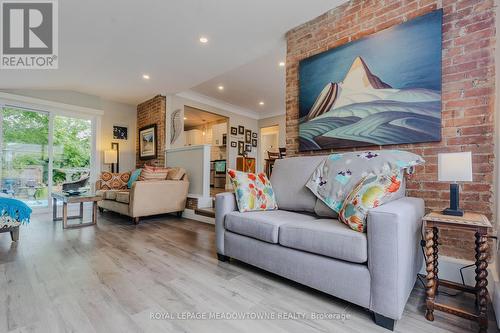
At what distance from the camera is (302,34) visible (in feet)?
9.04

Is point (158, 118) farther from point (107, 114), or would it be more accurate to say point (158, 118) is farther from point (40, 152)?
point (40, 152)

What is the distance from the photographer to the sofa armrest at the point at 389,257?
120 cm

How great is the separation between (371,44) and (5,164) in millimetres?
5885

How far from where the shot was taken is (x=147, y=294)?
1.53 meters

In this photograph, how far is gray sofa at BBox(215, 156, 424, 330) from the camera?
1.22m

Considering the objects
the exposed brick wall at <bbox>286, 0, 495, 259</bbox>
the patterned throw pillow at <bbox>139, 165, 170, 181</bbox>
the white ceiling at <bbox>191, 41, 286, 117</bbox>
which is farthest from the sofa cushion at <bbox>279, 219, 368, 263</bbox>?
the patterned throw pillow at <bbox>139, 165, 170, 181</bbox>

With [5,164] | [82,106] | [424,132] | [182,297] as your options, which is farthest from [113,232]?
[424,132]

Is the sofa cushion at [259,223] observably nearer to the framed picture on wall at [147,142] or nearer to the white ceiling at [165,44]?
the white ceiling at [165,44]

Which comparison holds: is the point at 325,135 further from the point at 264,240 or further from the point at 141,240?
the point at 141,240

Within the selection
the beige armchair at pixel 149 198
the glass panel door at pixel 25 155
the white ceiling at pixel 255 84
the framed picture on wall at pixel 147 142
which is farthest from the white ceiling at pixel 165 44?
the beige armchair at pixel 149 198

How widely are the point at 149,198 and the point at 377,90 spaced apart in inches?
133

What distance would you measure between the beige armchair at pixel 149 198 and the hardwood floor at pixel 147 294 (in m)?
1.06

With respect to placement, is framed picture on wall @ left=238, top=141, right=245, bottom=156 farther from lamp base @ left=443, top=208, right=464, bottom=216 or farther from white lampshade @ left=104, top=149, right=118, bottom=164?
lamp base @ left=443, top=208, right=464, bottom=216

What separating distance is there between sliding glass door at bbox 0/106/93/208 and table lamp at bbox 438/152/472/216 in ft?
15.2
